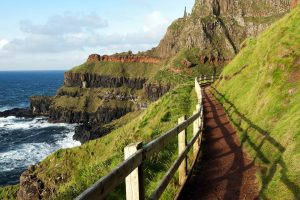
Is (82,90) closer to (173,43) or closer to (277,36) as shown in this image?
(173,43)

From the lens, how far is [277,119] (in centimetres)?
1166


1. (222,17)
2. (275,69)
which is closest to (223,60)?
(222,17)

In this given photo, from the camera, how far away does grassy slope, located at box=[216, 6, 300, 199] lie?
7976mm

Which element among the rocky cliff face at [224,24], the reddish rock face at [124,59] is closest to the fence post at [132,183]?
the rocky cliff face at [224,24]

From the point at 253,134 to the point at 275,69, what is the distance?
12.4 feet

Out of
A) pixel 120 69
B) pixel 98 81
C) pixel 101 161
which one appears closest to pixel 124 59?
pixel 120 69

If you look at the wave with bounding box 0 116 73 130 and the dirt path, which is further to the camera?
the wave with bounding box 0 116 73 130

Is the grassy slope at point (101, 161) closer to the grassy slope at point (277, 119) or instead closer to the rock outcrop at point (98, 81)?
the grassy slope at point (277, 119)

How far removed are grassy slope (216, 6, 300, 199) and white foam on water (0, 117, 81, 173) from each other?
4178 cm

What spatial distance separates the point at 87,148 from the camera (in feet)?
91.1

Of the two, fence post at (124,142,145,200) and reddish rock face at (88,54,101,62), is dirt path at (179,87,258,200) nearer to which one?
fence post at (124,142,145,200)

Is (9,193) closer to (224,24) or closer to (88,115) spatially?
(88,115)

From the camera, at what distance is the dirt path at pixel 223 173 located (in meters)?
8.02

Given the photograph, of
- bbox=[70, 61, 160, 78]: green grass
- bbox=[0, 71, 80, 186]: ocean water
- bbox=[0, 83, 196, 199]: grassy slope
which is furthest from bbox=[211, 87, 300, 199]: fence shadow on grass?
bbox=[70, 61, 160, 78]: green grass
